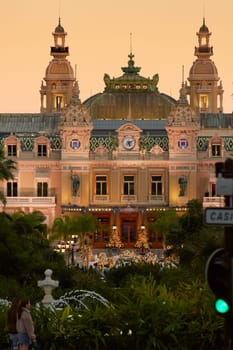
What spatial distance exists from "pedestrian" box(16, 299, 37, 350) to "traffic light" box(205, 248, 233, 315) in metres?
5.63

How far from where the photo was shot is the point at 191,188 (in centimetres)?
12612

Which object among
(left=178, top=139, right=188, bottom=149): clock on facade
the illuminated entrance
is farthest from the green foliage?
(left=178, top=139, right=188, bottom=149): clock on facade

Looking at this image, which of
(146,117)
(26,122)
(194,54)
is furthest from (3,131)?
(194,54)

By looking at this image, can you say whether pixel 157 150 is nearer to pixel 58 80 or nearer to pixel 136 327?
pixel 58 80

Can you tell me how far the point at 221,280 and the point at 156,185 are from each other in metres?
104

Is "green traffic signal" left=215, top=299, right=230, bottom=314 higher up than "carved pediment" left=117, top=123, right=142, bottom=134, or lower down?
lower down

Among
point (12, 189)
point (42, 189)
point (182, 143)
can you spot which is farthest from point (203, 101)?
point (12, 189)

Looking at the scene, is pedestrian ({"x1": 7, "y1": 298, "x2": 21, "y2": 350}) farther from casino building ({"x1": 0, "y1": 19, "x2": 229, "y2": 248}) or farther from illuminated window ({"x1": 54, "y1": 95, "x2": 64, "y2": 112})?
illuminated window ({"x1": 54, "y1": 95, "x2": 64, "y2": 112})

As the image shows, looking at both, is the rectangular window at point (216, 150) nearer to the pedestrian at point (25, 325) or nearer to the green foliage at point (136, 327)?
the green foliage at point (136, 327)

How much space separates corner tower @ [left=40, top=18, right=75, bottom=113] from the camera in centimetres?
14775

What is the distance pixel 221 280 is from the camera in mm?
23688

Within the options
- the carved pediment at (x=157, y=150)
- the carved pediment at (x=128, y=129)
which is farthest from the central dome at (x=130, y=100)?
the carved pediment at (x=157, y=150)

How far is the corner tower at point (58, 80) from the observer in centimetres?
14775

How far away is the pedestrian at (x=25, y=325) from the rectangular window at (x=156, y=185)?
323 feet
